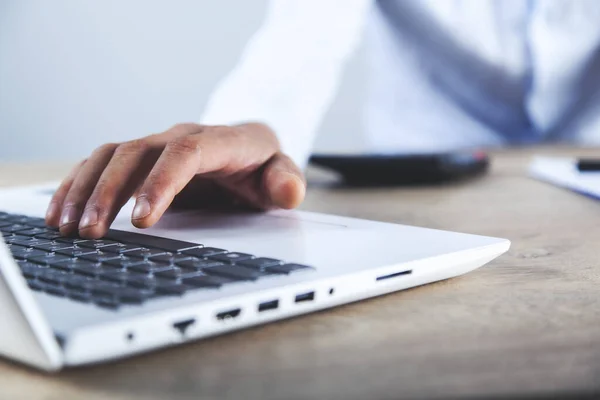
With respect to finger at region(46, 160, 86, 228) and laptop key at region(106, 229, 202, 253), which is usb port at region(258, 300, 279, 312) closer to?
laptop key at region(106, 229, 202, 253)

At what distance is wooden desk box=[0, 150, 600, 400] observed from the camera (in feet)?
0.85

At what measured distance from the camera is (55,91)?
98.9 inches

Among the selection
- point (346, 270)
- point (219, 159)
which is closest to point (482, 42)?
point (219, 159)

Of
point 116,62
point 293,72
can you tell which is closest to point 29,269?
point 293,72

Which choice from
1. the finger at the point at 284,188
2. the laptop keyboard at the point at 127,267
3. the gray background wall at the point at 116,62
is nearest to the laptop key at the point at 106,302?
the laptop keyboard at the point at 127,267

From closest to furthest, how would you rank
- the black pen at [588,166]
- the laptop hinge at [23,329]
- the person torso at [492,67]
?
1. the laptop hinge at [23,329]
2. the black pen at [588,166]
3. the person torso at [492,67]

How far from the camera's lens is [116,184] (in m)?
0.54

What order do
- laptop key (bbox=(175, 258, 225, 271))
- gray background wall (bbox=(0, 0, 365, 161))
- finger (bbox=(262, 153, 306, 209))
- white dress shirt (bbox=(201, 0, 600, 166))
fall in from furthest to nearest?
gray background wall (bbox=(0, 0, 365, 161))
white dress shirt (bbox=(201, 0, 600, 166))
finger (bbox=(262, 153, 306, 209))
laptop key (bbox=(175, 258, 225, 271))

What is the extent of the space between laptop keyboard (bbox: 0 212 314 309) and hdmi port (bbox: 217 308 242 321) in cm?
1

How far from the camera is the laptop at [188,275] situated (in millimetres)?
272

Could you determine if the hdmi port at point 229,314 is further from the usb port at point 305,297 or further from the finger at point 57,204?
the finger at point 57,204

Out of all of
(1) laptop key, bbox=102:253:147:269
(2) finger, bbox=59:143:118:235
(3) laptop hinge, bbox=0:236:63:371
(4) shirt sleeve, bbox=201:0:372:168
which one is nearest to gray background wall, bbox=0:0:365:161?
(4) shirt sleeve, bbox=201:0:372:168

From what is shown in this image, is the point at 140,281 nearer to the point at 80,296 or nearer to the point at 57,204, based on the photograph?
the point at 80,296

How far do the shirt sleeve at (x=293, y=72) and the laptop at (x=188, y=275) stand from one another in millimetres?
720
